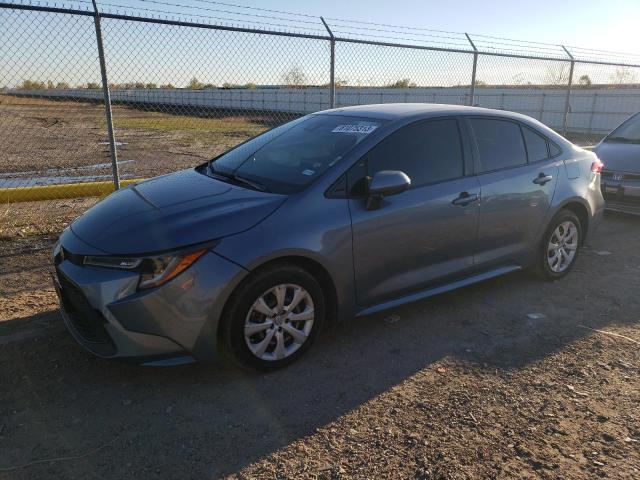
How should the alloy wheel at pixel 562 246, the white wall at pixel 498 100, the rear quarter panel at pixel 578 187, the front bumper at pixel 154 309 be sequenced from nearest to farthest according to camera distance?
the front bumper at pixel 154 309
the rear quarter panel at pixel 578 187
the alloy wheel at pixel 562 246
the white wall at pixel 498 100

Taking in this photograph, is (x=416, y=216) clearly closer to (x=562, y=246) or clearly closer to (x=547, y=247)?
(x=547, y=247)

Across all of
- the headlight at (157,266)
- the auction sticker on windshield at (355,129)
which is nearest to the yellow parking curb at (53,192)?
the auction sticker on windshield at (355,129)

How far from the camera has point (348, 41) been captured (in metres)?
6.93

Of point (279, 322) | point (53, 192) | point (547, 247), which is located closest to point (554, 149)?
point (547, 247)

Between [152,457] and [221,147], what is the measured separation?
586 inches

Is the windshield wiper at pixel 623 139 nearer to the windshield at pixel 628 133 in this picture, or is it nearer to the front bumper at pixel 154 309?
the windshield at pixel 628 133

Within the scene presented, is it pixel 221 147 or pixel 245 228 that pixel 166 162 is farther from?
pixel 245 228

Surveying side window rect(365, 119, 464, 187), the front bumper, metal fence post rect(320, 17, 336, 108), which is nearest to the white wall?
metal fence post rect(320, 17, 336, 108)

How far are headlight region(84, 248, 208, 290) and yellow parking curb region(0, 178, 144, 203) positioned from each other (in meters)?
4.68

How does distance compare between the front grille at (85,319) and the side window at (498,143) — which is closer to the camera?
the front grille at (85,319)

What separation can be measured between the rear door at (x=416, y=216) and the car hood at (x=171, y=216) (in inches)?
26.4

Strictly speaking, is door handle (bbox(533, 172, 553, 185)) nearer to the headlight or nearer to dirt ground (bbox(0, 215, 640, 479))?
dirt ground (bbox(0, 215, 640, 479))

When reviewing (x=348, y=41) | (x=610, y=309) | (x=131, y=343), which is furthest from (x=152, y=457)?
(x=348, y=41)

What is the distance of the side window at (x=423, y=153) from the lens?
3.76m
